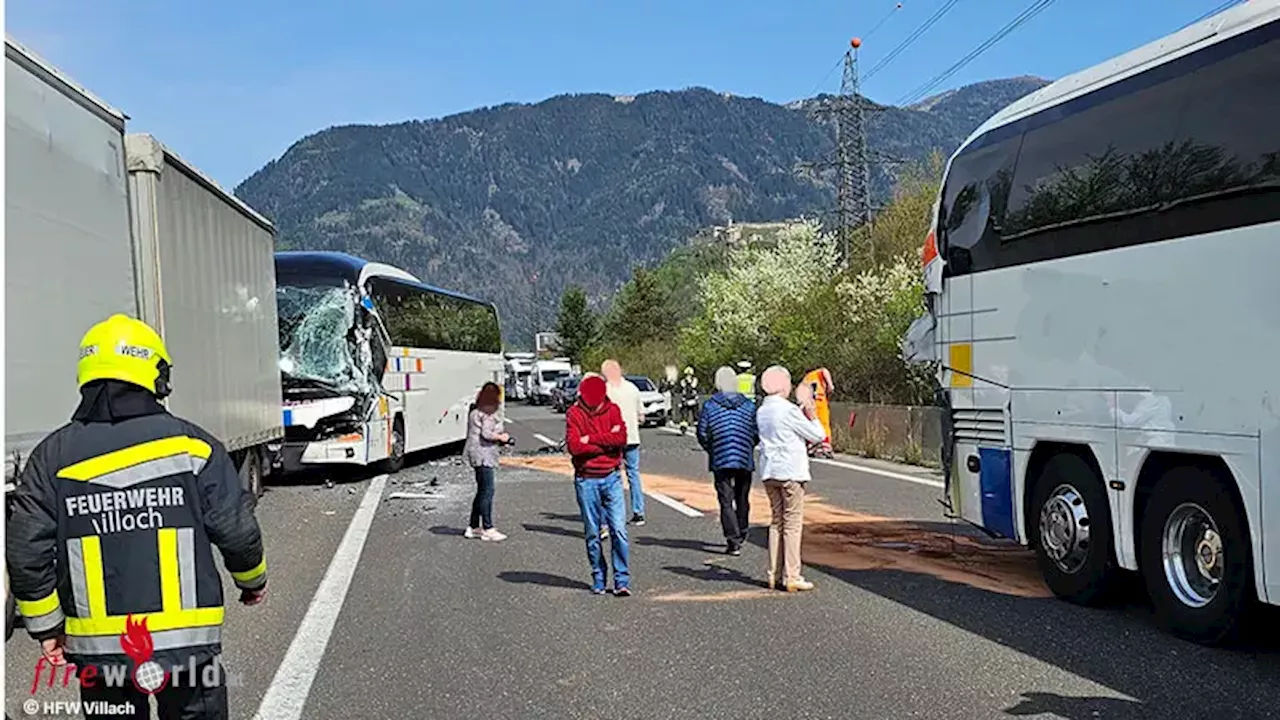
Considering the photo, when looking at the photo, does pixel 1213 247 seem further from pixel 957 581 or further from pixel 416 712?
pixel 416 712

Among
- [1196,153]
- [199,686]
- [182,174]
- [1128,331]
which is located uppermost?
[182,174]

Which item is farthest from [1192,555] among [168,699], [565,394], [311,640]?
[565,394]

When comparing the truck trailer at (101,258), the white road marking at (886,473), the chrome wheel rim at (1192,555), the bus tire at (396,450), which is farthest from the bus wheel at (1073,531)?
the bus tire at (396,450)

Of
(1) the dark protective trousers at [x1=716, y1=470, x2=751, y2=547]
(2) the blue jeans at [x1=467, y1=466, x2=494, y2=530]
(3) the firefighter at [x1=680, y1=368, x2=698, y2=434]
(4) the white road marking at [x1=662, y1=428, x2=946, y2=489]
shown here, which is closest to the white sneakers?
(2) the blue jeans at [x1=467, y1=466, x2=494, y2=530]

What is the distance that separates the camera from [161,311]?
37.2 ft

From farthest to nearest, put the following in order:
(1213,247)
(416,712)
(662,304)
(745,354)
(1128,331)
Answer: (662,304) < (745,354) < (1128,331) < (1213,247) < (416,712)

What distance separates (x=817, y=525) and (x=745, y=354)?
101 ft

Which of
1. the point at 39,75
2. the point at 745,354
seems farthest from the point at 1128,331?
the point at 745,354

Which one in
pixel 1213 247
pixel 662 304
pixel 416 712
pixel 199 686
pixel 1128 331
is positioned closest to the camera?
pixel 199 686

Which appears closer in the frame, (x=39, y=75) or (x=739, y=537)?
(x=39, y=75)

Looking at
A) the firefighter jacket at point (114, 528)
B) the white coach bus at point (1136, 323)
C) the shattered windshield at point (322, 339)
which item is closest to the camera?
the firefighter jacket at point (114, 528)

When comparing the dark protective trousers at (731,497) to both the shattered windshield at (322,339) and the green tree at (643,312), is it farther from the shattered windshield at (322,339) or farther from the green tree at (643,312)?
the green tree at (643,312)

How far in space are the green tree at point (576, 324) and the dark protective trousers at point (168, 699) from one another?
9871 centimetres

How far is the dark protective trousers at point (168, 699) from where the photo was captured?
4.13 m
